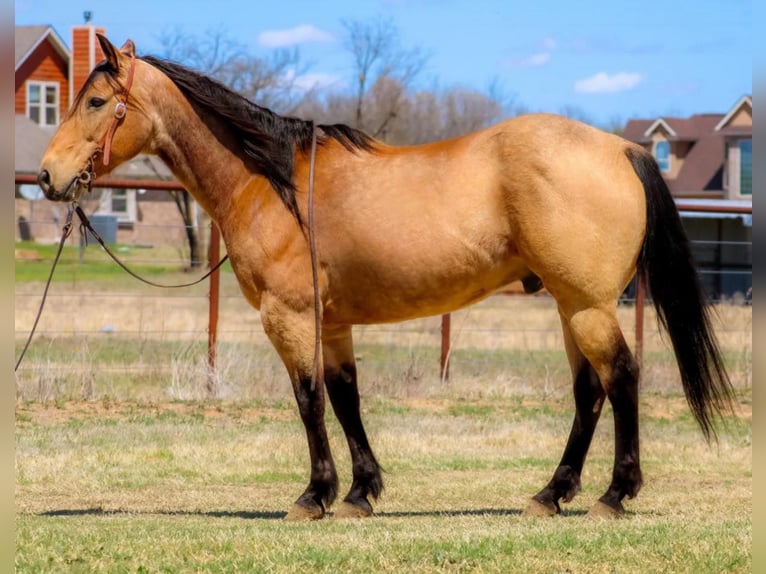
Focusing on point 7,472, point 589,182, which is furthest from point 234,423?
point 7,472

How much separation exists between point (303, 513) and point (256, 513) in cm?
68

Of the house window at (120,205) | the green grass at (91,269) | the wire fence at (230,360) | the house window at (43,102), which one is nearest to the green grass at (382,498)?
the wire fence at (230,360)

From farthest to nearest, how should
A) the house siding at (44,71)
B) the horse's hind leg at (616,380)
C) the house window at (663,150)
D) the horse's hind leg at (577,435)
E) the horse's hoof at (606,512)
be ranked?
the house window at (663,150), the house siding at (44,71), the horse's hind leg at (577,435), the horse's hoof at (606,512), the horse's hind leg at (616,380)

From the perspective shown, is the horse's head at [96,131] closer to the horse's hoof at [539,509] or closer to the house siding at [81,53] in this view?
the horse's hoof at [539,509]

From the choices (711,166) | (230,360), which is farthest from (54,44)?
(230,360)

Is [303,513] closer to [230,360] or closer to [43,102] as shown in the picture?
[230,360]

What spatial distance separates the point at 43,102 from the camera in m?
49.1

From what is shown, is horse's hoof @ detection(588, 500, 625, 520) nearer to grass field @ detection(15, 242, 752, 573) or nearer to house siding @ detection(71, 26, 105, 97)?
grass field @ detection(15, 242, 752, 573)

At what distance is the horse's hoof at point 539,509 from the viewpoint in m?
7.02

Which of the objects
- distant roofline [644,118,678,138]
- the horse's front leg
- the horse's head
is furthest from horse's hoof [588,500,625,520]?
distant roofline [644,118,678,138]

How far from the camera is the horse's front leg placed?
6.89 meters

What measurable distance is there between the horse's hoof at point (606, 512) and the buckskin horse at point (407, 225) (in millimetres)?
13

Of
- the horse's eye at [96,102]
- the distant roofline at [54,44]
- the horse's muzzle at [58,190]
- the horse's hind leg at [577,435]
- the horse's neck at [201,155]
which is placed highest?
the distant roofline at [54,44]

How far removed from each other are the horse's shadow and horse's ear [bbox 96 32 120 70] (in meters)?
2.76
